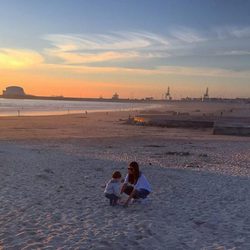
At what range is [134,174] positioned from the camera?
10352 millimetres

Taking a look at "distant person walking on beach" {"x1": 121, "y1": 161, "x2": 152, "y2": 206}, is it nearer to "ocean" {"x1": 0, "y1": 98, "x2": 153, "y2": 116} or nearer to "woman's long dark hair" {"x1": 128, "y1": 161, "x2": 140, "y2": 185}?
"woman's long dark hair" {"x1": 128, "y1": 161, "x2": 140, "y2": 185}

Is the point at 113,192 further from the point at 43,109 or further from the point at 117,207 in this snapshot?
the point at 43,109

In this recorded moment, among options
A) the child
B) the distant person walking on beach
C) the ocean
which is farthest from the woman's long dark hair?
the ocean

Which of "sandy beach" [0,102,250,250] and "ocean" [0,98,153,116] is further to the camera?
"ocean" [0,98,153,116]

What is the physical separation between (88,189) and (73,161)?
5.13 meters

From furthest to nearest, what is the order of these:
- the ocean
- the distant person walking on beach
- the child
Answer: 1. the ocean
2. the distant person walking on beach
3. the child

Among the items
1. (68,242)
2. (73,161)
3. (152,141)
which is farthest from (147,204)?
(152,141)

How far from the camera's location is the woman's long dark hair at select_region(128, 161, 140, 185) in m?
10.3

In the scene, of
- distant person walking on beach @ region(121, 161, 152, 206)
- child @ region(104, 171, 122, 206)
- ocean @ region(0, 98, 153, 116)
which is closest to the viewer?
child @ region(104, 171, 122, 206)

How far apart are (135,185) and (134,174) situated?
0.25m

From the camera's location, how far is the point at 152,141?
26.9m

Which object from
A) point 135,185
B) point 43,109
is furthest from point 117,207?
point 43,109

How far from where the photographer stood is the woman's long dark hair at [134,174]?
10.3m

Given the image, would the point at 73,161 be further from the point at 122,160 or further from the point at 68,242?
the point at 68,242
